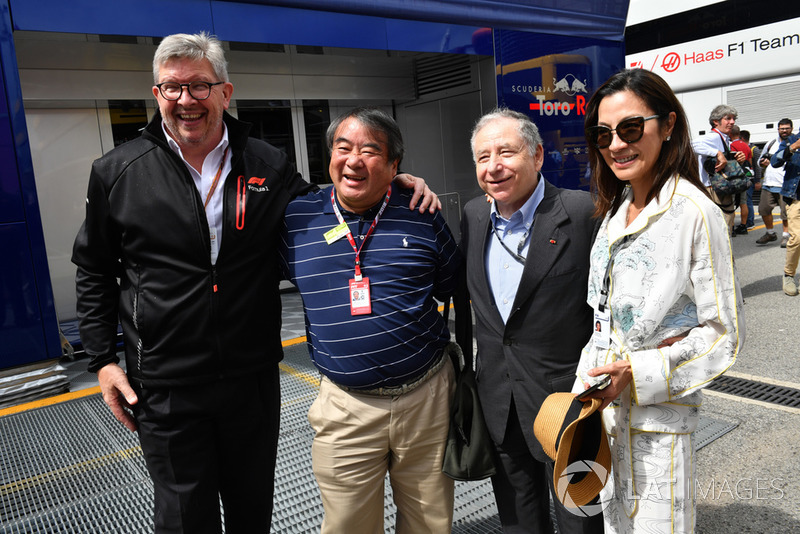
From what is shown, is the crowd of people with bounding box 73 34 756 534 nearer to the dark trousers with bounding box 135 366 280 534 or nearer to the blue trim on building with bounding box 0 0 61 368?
the dark trousers with bounding box 135 366 280 534

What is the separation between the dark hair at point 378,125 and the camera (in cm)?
220

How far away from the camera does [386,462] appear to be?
7.48ft

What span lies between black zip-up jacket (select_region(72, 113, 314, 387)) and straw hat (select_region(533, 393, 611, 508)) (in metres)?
1.11

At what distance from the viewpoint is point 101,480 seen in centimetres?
341

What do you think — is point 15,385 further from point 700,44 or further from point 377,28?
point 700,44

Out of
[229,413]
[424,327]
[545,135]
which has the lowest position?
[229,413]

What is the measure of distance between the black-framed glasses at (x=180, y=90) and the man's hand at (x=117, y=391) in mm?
1039

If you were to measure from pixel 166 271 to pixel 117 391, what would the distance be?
518mm

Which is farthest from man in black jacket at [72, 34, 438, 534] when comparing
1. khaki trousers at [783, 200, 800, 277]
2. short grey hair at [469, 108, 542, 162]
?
khaki trousers at [783, 200, 800, 277]

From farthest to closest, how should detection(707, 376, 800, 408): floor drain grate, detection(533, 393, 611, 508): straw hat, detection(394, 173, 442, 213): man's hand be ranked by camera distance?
1. detection(707, 376, 800, 408): floor drain grate
2. detection(394, 173, 442, 213): man's hand
3. detection(533, 393, 611, 508): straw hat

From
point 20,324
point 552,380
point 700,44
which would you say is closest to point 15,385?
point 20,324

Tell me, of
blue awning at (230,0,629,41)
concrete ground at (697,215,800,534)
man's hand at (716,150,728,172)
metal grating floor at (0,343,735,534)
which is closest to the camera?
concrete ground at (697,215,800,534)

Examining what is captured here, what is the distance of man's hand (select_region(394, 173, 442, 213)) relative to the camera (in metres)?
2.32

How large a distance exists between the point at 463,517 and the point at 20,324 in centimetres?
406
